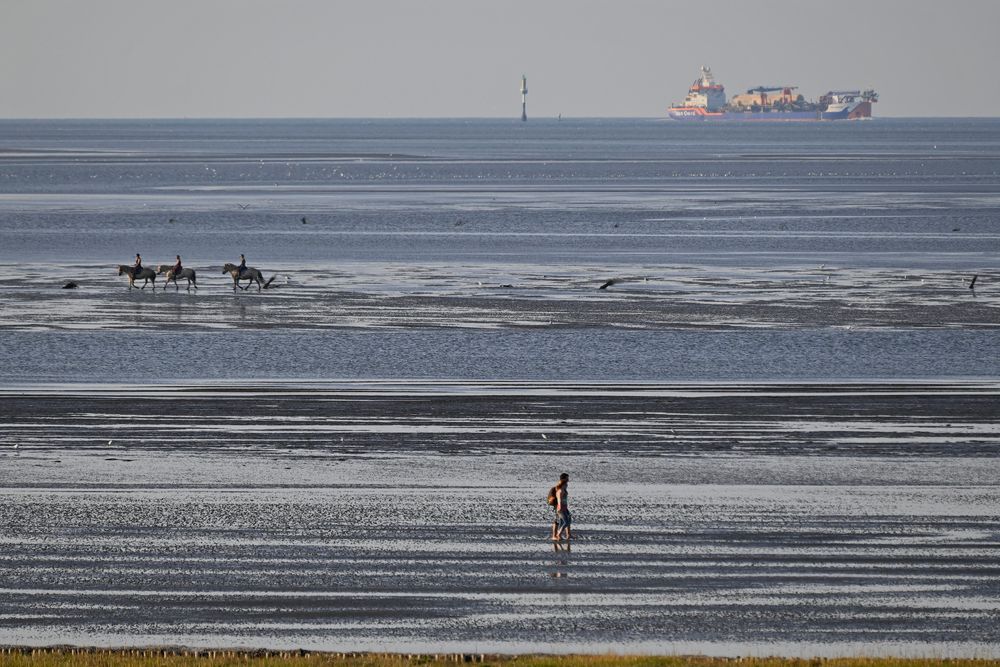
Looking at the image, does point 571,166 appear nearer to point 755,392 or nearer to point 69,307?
point 69,307

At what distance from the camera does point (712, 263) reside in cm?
6719

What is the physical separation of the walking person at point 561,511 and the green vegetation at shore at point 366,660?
185 inches

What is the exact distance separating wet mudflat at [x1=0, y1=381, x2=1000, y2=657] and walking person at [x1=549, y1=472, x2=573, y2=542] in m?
0.19

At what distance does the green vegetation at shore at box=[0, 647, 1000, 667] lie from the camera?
1648cm

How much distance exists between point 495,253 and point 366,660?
184 feet

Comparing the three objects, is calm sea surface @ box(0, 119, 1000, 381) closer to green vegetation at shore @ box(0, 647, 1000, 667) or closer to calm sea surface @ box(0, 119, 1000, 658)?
calm sea surface @ box(0, 119, 1000, 658)

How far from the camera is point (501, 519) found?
2339cm

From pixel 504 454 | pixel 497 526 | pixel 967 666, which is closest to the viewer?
pixel 967 666

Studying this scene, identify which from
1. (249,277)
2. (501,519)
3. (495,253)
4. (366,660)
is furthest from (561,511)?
(495,253)

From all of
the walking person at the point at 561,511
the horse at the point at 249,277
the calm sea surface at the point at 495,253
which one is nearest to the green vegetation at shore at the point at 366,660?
the walking person at the point at 561,511

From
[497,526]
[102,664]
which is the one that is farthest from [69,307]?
[102,664]

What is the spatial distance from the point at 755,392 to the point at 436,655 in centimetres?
1843

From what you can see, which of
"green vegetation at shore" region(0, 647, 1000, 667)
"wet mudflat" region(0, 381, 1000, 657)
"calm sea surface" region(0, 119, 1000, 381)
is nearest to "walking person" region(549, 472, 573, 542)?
"wet mudflat" region(0, 381, 1000, 657)

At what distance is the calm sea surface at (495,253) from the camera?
129ft
